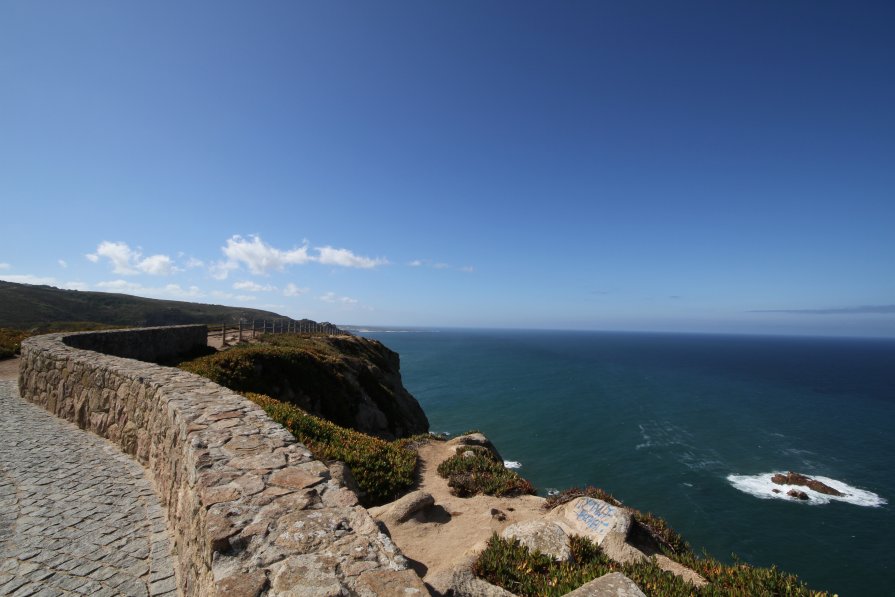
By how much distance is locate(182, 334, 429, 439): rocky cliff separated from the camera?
59.5 ft

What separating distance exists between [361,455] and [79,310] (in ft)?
343

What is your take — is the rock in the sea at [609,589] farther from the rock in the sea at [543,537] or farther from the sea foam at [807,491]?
the sea foam at [807,491]

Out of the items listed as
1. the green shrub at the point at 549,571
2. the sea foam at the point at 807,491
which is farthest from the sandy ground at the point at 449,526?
the sea foam at the point at 807,491

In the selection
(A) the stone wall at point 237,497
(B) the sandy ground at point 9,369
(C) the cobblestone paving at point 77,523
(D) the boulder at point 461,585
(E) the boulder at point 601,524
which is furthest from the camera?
(B) the sandy ground at point 9,369

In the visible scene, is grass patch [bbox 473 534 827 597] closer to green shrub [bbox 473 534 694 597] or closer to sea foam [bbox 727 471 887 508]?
green shrub [bbox 473 534 694 597]

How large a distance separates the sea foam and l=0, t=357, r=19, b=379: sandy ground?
173 ft

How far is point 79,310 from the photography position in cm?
8088

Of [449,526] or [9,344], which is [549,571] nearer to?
[449,526]

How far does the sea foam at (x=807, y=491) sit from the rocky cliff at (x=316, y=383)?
32.5 meters

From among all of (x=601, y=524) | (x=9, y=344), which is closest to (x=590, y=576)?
(x=601, y=524)

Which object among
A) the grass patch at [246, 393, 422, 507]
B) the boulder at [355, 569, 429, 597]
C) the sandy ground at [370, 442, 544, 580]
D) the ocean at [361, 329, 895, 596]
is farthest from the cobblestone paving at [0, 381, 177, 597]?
the ocean at [361, 329, 895, 596]

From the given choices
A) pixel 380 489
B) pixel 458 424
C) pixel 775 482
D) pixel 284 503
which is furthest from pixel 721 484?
pixel 284 503

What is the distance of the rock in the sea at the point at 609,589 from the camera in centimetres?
486

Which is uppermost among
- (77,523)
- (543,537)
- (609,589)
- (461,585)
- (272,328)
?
(272,328)
